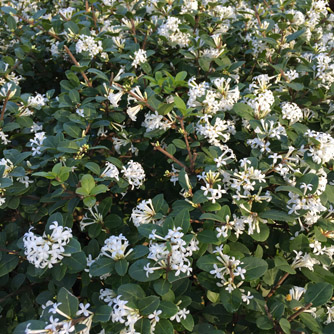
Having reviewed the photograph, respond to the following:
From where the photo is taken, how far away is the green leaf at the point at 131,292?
144 cm

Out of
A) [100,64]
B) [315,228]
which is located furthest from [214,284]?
[100,64]

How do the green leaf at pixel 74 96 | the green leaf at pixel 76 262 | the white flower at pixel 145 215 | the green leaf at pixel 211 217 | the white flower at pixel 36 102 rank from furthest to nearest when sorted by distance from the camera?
the white flower at pixel 36 102 < the green leaf at pixel 74 96 < the white flower at pixel 145 215 < the green leaf at pixel 76 262 < the green leaf at pixel 211 217

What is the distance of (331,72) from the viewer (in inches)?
93.3

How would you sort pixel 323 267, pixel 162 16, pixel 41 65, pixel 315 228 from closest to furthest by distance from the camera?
pixel 315 228, pixel 323 267, pixel 162 16, pixel 41 65

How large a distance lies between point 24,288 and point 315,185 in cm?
172

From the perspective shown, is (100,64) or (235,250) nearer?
(235,250)

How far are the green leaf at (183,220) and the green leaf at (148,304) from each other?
30 centimetres

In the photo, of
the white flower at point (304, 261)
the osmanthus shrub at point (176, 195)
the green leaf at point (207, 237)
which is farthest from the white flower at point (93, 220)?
the white flower at point (304, 261)

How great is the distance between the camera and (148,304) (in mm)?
1408

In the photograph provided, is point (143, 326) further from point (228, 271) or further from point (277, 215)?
point (277, 215)

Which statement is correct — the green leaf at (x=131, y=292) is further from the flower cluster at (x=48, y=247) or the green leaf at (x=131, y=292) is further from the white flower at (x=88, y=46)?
the white flower at (x=88, y=46)

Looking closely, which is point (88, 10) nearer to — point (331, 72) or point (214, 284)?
point (331, 72)

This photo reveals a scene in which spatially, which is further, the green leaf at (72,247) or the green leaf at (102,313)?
the green leaf at (72,247)

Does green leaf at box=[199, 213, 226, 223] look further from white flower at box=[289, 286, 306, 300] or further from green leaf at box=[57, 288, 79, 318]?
green leaf at box=[57, 288, 79, 318]
